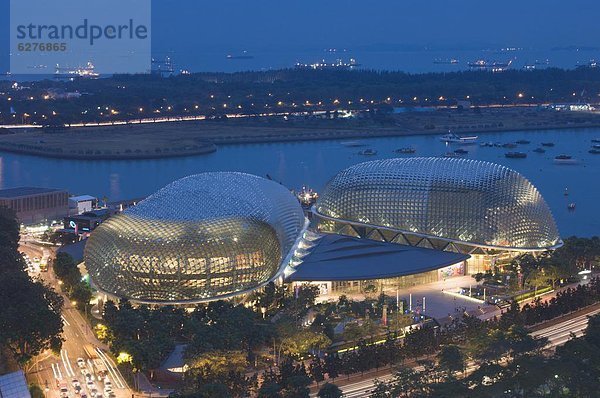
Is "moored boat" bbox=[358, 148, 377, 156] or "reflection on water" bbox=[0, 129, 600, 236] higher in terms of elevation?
"moored boat" bbox=[358, 148, 377, 156]

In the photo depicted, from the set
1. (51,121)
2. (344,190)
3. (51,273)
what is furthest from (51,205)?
(51,121)

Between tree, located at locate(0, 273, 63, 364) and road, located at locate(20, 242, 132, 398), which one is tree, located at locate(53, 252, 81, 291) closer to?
road, located at locate(20, 242, 132, 398)

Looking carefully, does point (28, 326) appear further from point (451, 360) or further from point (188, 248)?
point (451, 360)

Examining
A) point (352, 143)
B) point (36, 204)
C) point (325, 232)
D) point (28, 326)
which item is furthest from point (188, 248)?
point (352, 143)

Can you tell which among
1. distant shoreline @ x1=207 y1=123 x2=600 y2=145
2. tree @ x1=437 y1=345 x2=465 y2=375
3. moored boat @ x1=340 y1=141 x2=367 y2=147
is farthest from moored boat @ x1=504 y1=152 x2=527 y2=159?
tree @ x1=437 y1=345 x2=465 y2=375

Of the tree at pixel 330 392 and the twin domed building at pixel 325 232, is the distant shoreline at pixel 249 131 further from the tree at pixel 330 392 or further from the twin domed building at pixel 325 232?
the tree at pixel 330 392

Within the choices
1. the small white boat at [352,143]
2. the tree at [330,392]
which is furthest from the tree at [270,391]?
the small white boat at [352,143]

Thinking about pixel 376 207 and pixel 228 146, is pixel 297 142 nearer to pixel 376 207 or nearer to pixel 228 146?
pixel 228 146
